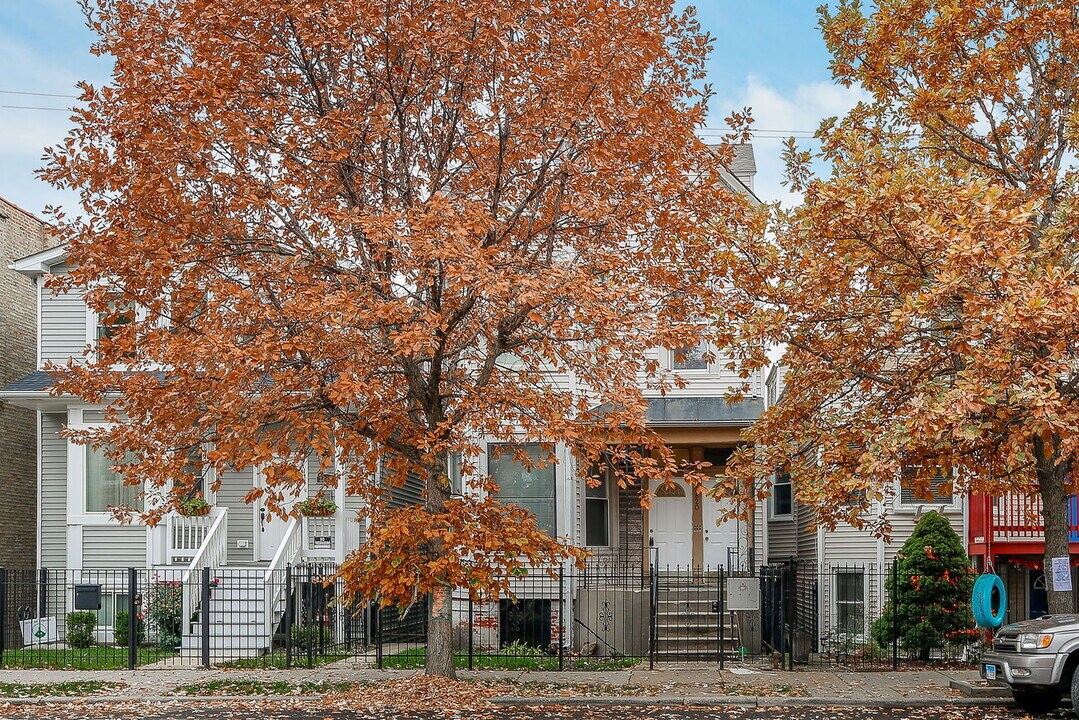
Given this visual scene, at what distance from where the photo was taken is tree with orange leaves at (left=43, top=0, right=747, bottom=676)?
14.2 meters

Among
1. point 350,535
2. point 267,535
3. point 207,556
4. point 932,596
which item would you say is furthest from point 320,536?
point 932,596

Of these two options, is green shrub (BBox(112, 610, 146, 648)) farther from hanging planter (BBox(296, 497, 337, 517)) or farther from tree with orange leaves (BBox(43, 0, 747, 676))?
tree with orange leaves (BBox(43, 0, 747, 676))

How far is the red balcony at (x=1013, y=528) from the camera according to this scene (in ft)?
71.9

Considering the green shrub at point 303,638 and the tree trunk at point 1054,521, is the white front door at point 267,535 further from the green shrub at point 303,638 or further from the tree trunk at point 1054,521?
the tree trunk at point 1054,521

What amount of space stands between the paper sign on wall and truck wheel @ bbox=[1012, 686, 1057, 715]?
150 cm

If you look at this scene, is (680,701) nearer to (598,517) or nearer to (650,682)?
(650,682)

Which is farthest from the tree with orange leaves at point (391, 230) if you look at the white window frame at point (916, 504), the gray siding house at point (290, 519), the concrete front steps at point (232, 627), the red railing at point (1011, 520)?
the white window frame at point (916, 504)

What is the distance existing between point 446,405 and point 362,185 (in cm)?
321

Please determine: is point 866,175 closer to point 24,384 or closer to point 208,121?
point 208,121

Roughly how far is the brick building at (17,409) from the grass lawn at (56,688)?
33.9ft

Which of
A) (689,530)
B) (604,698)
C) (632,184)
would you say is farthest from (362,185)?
(689,530)

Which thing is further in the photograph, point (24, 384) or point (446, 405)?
point (24, 384)

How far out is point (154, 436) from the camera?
15.4 metres

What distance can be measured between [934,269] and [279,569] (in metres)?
12.7
